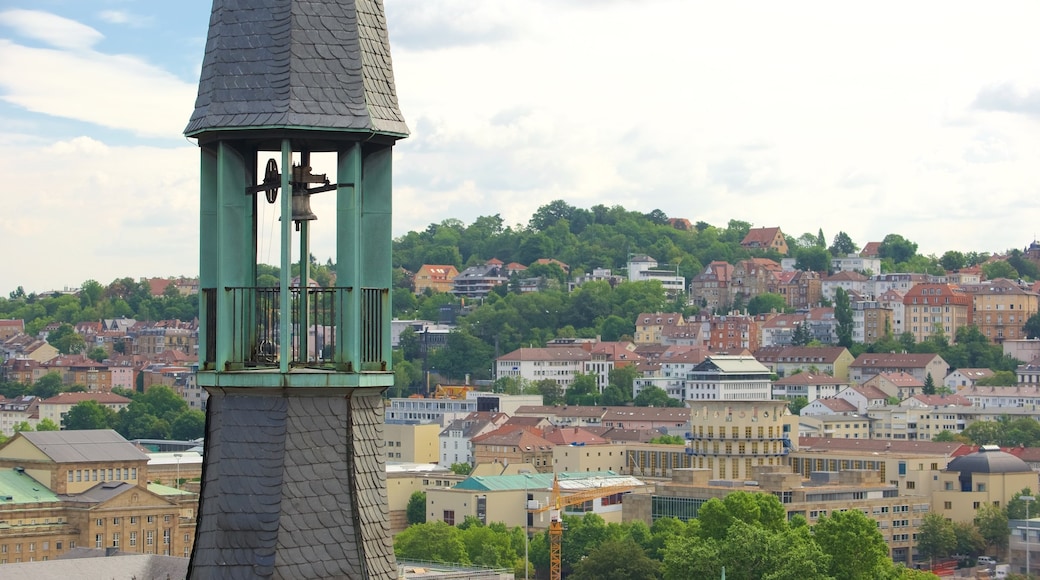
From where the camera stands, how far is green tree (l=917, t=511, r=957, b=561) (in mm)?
115375

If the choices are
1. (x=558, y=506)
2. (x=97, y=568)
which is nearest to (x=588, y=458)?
(x=558, y=506)

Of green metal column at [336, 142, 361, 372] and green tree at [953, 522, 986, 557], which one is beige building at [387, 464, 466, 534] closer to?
green tree at [953, 522, 986, 557]

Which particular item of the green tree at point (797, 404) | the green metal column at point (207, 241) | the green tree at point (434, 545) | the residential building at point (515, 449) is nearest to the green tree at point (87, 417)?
the residential building at point (515, 449)

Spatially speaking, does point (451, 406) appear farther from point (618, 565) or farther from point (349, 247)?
point (349, 247)

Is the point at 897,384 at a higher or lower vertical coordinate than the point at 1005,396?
higher

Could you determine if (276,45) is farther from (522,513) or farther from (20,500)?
(522,513)

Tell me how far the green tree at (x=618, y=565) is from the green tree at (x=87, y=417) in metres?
92.1

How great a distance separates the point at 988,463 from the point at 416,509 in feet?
115

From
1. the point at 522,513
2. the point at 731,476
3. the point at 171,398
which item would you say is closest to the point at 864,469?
the point at 731,476

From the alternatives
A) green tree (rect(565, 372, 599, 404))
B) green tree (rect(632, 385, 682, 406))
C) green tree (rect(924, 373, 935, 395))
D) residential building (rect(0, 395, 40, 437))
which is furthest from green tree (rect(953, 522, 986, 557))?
residential building (rect(0, 395, 40, 437))

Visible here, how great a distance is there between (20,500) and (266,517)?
92206 millimetres

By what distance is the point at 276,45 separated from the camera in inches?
444

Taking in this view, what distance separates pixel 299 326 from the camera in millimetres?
11383

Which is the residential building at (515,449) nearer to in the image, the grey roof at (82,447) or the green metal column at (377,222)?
the grey roof at (82,447)
